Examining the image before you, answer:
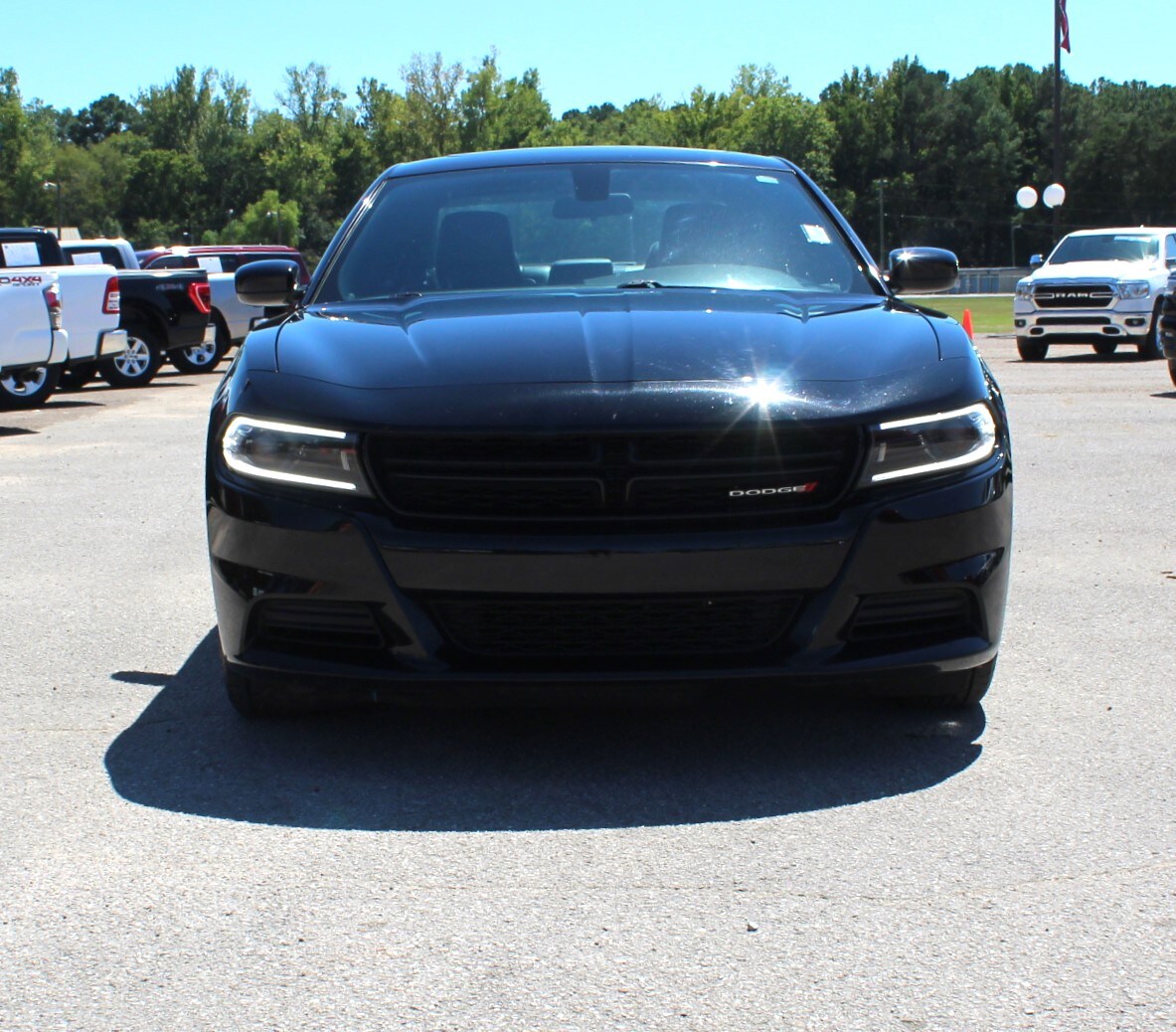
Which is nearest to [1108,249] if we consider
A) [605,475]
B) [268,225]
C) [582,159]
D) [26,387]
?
[26,387]

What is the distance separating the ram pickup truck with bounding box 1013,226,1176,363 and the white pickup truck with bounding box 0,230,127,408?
11.3 metres

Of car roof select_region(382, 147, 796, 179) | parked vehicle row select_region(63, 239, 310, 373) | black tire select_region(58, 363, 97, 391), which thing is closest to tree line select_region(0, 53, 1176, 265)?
parked vehicle row select_region(63, 239, 310, 373)

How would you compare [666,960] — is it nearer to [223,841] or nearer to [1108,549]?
[223,841]

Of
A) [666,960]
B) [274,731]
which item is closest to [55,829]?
[274,731]

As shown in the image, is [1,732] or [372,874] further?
[1,732]

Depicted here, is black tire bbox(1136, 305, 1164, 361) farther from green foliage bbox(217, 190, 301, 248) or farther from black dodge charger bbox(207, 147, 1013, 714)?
green foliage bbox(217, 190, 301, 248)

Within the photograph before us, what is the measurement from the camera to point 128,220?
459 feet

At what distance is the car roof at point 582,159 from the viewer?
18.2 ft

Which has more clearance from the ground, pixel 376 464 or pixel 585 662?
pixel 376 464

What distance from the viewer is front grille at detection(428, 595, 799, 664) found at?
3.65 m

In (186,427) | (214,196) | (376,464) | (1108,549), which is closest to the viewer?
(376,464)

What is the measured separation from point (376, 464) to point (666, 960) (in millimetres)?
1388

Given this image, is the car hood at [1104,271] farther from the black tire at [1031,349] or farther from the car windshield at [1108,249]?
the black tire at [1031,349]

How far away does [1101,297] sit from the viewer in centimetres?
2134
